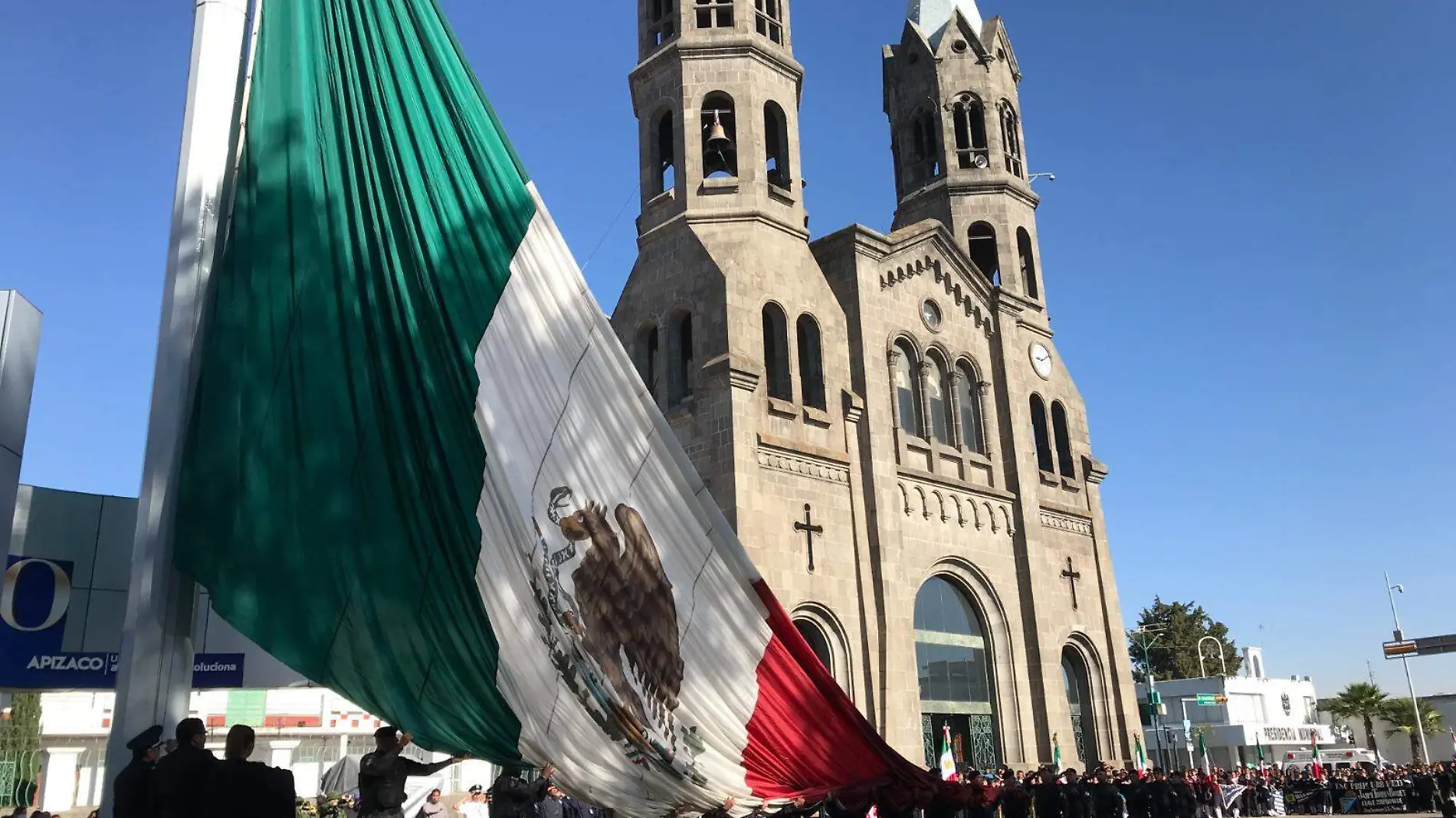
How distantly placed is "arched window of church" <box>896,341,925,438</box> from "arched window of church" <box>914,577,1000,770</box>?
370 centimetres

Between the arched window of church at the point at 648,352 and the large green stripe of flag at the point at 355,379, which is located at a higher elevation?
the arched window of church at the point at 648,352

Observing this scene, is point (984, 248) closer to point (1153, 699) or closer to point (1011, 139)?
point (1011, 139)

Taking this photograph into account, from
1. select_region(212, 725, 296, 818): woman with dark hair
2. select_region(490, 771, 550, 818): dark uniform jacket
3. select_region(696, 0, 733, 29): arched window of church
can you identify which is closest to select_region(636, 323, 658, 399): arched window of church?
select_region(696, 0, 733, 29): arched window of church

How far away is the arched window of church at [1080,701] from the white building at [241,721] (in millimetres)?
25353

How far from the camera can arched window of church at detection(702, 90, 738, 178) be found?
24.3 meters

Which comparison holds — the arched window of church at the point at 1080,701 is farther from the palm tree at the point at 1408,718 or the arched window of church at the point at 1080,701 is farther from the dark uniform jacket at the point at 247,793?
the palm tree at the point at 1408,718

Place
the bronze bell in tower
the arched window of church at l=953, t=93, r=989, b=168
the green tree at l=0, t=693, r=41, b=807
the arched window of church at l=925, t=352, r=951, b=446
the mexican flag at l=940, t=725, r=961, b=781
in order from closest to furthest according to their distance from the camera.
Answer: the mexican flag at l=940, t=725, r=961, b=781, the bronze bell in tower, the arched window of church at l=925, t=352, r=951, b=446, the arched window of church at l=953, t=93, r=989, b=168, the green tree at l=0, t=693, r=41, b=807

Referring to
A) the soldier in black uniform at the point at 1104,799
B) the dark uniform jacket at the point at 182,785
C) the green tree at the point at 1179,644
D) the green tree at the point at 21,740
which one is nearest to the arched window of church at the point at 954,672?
the soldier in black uniform at the point at 1104,799

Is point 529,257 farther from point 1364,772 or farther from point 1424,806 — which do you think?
point 1364,772

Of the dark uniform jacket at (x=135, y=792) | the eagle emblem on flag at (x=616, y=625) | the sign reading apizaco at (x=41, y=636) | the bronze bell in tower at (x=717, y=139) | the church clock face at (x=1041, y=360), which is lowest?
the dark uniform jacket at (x=135, y=792)

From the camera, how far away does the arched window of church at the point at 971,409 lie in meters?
27.8

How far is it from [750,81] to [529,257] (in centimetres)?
1939

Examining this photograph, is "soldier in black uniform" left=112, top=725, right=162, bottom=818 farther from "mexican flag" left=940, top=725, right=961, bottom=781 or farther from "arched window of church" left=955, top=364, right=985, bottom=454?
"arched window of church" left=955, top=364, right=985, bottom=454

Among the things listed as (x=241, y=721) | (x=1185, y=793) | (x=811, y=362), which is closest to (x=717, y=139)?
(x=811, y=362)
